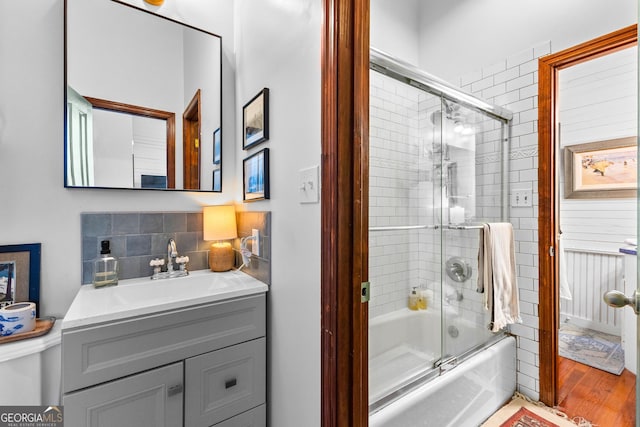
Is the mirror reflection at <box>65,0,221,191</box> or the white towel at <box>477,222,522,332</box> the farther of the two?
the white towel at <box>477,222,522,332</box>

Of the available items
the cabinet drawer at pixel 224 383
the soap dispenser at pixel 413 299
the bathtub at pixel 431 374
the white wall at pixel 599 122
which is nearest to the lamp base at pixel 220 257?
the cabinet drawer at pixel 224 383

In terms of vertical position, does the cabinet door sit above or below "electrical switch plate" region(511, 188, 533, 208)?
below

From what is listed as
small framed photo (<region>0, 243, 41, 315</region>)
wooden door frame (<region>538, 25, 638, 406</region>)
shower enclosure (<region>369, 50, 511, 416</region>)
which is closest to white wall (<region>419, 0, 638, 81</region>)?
wooden door frame (<region>538, 25, 638, 406</region>)

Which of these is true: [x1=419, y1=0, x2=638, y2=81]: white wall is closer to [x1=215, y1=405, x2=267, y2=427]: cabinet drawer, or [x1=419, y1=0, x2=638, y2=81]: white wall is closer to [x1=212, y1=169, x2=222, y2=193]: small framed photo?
[x1=212, y1=169, x2=222, y2=193]: small framed photo

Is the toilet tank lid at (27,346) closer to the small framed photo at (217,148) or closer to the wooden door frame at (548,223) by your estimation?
the small framed photo at (217,148)

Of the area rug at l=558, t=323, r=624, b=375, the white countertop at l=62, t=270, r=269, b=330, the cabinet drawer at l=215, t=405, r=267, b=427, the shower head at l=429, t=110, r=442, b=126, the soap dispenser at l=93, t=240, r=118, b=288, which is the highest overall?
the shower head at l=429, t=110, r=442, b=126

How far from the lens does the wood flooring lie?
5.64ft

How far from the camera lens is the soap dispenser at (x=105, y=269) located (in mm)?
1382

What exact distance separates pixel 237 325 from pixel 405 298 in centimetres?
130

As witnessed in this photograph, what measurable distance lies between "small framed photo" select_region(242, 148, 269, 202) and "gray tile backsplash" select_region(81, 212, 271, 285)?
98 mm

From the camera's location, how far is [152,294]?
4.36ft

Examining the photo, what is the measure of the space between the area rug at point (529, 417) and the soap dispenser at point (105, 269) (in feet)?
7.19

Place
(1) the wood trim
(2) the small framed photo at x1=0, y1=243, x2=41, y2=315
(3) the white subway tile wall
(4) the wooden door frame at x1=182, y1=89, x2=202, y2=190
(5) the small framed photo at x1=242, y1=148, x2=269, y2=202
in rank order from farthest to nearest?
(3) the white subway tile wall < (4) the wooden door frame at x1=182, y1=89, x2=202, y2=190 < (1) the wood trim < (5) the small framed photo at x1=242, y1=148, x2=269, y2=202 < (2) the small framed photo at x1=0, y1=243, x2=41, y2=315

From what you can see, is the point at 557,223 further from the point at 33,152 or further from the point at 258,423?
the point at 33,152
